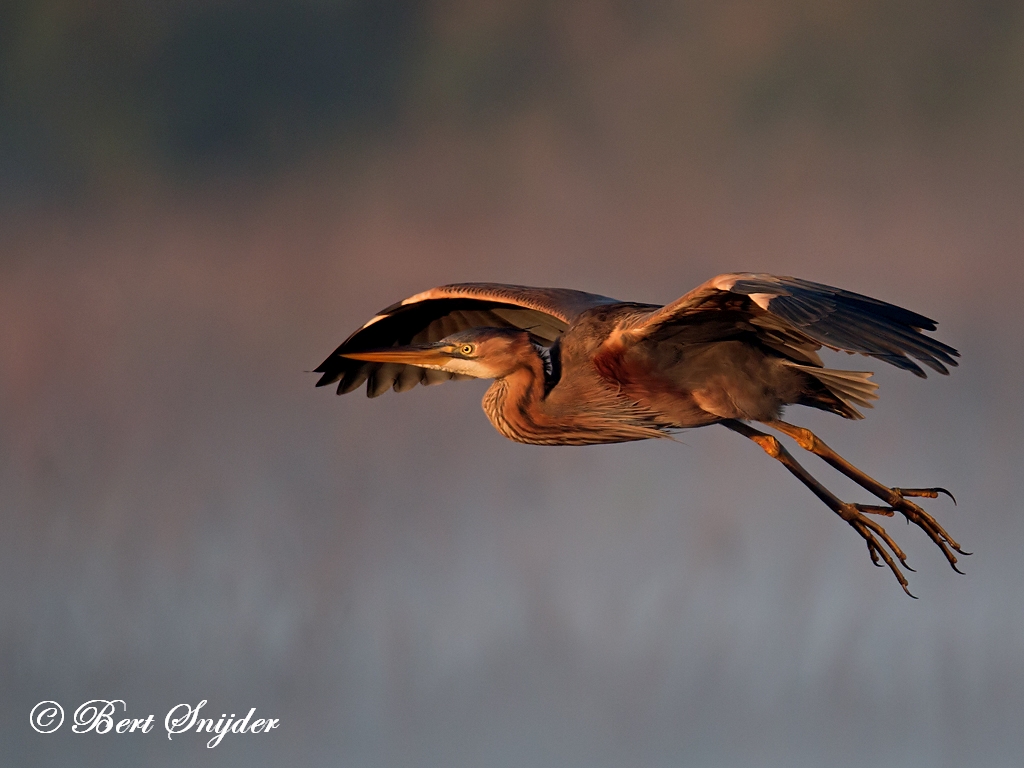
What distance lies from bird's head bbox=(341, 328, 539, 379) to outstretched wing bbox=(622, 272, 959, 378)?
1.21 metres

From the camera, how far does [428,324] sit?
14.6 m

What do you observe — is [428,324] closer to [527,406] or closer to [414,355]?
[414,355]

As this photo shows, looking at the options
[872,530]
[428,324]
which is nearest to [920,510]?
[872,530]

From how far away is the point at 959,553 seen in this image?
1169cm

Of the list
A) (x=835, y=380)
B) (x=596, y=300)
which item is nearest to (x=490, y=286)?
(x=596, y=300)

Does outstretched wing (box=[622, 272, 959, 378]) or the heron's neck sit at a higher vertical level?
outstretched wing (box=[622, 272, 959, 378])

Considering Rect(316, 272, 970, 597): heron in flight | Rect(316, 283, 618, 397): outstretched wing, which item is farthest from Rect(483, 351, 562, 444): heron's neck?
Rect(316, 283, 618, 397): outstretched wing

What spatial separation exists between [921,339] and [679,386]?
8.63 feet

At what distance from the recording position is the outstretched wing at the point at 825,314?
9.12m

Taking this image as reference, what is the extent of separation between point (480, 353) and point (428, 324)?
3.05 meters

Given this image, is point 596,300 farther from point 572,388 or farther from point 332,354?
point 332,354

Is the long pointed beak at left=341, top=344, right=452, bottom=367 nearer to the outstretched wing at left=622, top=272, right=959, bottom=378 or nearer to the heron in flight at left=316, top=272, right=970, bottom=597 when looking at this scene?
the heron in flight at left=316, top=272, right=970, bottom=597

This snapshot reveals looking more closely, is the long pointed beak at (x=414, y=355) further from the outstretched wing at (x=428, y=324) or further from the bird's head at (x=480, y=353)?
the outstretched wing at (x=428, y=324)

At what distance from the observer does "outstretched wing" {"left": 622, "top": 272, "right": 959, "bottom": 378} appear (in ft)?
29.9
